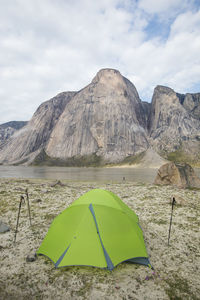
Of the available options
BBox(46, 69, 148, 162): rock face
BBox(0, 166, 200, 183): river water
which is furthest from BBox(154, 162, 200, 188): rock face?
BBox(46, 69, 148, 162): rock face

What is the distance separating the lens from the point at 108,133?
171 meters

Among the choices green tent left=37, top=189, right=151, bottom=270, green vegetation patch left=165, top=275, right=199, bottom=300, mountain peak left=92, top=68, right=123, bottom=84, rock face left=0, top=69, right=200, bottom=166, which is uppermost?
mountain peak left=92, top=68, right=123, bottom=84

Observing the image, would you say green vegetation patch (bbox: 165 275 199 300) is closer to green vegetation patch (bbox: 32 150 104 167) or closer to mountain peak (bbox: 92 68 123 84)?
green vegetation patch (bbox: 32 150 104 167)

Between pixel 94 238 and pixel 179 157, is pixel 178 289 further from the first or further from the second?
pixel 179 157

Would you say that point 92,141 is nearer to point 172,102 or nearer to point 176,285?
point 172,102

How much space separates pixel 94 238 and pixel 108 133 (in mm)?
165965

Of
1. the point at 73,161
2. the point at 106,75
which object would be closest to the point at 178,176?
the point at 73,161

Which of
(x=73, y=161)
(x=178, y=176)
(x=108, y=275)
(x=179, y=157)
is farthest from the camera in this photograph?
(x=73, y=161)

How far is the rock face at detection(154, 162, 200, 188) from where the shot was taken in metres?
26.2

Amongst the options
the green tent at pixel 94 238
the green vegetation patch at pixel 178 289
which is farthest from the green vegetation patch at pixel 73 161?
the green vegetation patch at pixel 178 289

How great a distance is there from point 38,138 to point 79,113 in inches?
2082

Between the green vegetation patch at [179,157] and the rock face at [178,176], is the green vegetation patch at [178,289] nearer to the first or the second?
the rock face at [178,176]

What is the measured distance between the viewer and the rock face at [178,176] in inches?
1033

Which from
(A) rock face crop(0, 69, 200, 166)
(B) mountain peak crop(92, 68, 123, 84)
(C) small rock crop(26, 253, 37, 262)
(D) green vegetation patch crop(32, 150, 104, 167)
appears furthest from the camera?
(B) mountain peak crop(92, 68, 123, 84)
